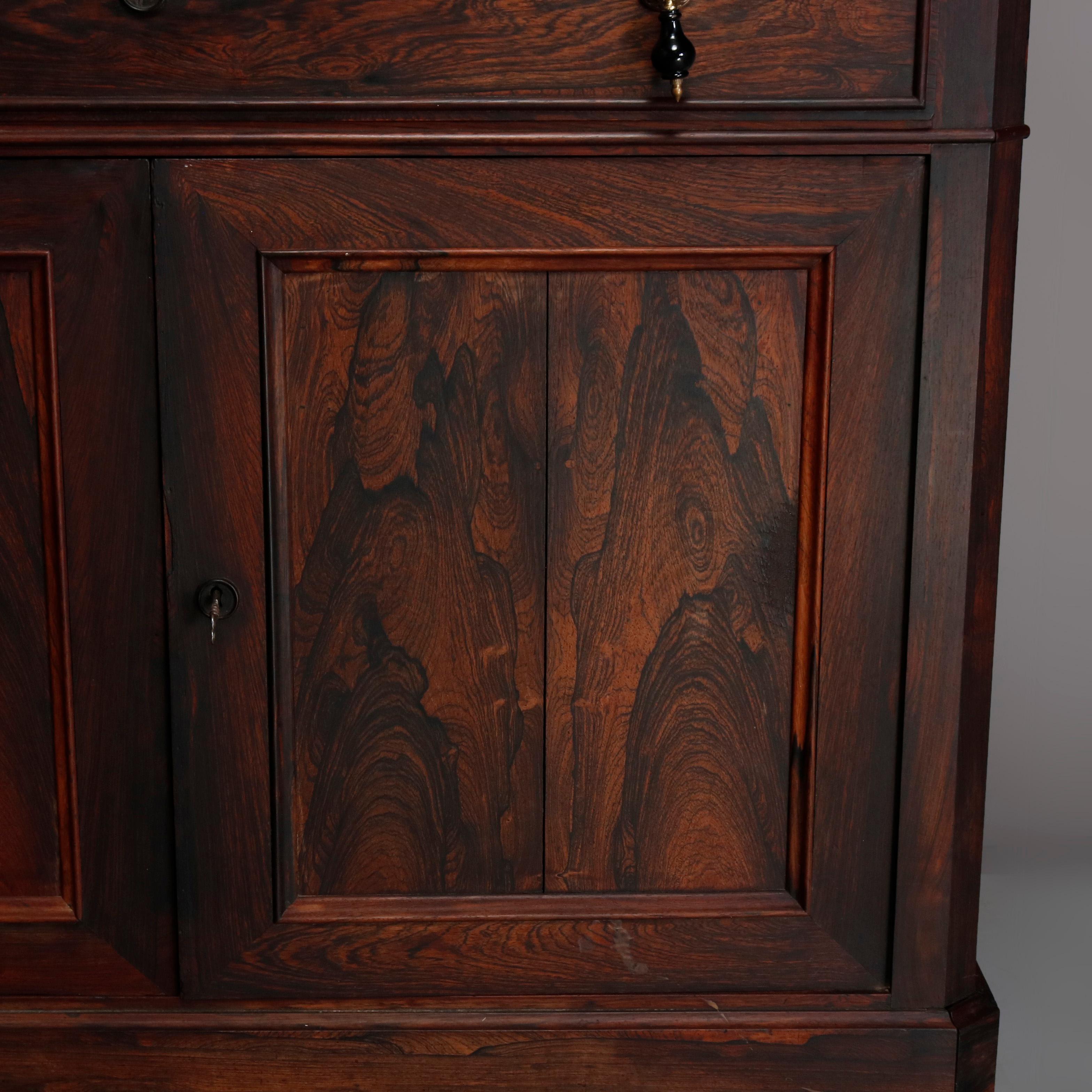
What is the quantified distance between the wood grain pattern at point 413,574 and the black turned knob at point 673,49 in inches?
7.4

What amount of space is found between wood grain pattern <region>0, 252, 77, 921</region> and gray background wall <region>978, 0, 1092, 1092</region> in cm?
99

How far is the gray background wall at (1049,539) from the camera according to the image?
5.57 feet

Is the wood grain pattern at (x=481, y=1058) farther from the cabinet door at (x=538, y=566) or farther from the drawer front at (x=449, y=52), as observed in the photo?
the drawer front at (x=449, y=52)

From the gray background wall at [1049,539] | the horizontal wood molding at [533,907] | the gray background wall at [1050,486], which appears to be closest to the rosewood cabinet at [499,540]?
the horizontal wood molding at [533,907]

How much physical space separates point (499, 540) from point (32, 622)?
39 cm

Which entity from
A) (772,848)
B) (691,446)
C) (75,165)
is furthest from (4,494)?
(772,848)

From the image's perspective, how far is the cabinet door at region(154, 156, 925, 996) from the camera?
3.58 ft

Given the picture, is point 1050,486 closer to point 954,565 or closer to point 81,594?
point 954,565

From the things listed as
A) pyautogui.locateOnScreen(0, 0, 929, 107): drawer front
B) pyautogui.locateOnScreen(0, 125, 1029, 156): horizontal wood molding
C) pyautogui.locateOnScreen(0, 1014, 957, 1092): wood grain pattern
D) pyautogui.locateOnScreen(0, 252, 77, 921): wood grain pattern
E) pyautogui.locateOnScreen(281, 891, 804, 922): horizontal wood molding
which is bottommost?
pyautogui.locateOnScreen(0, 1014, 957, 1092): wood grain pattern

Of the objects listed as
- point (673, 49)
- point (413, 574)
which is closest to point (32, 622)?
point (413, 574)

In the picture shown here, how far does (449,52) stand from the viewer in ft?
3.50

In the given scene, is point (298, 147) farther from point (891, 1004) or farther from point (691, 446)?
point (891, 1004)

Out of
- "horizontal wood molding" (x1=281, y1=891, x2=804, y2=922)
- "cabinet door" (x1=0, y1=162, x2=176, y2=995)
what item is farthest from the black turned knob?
"horizontal wood molding" (x1=281, y1=891, x2=804, y2=922)

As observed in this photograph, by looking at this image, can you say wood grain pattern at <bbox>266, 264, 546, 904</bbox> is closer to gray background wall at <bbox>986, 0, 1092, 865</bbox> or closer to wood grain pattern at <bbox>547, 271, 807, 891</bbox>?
wood grain pattern at <bbox>547, 271, 807, 891</bbox>
